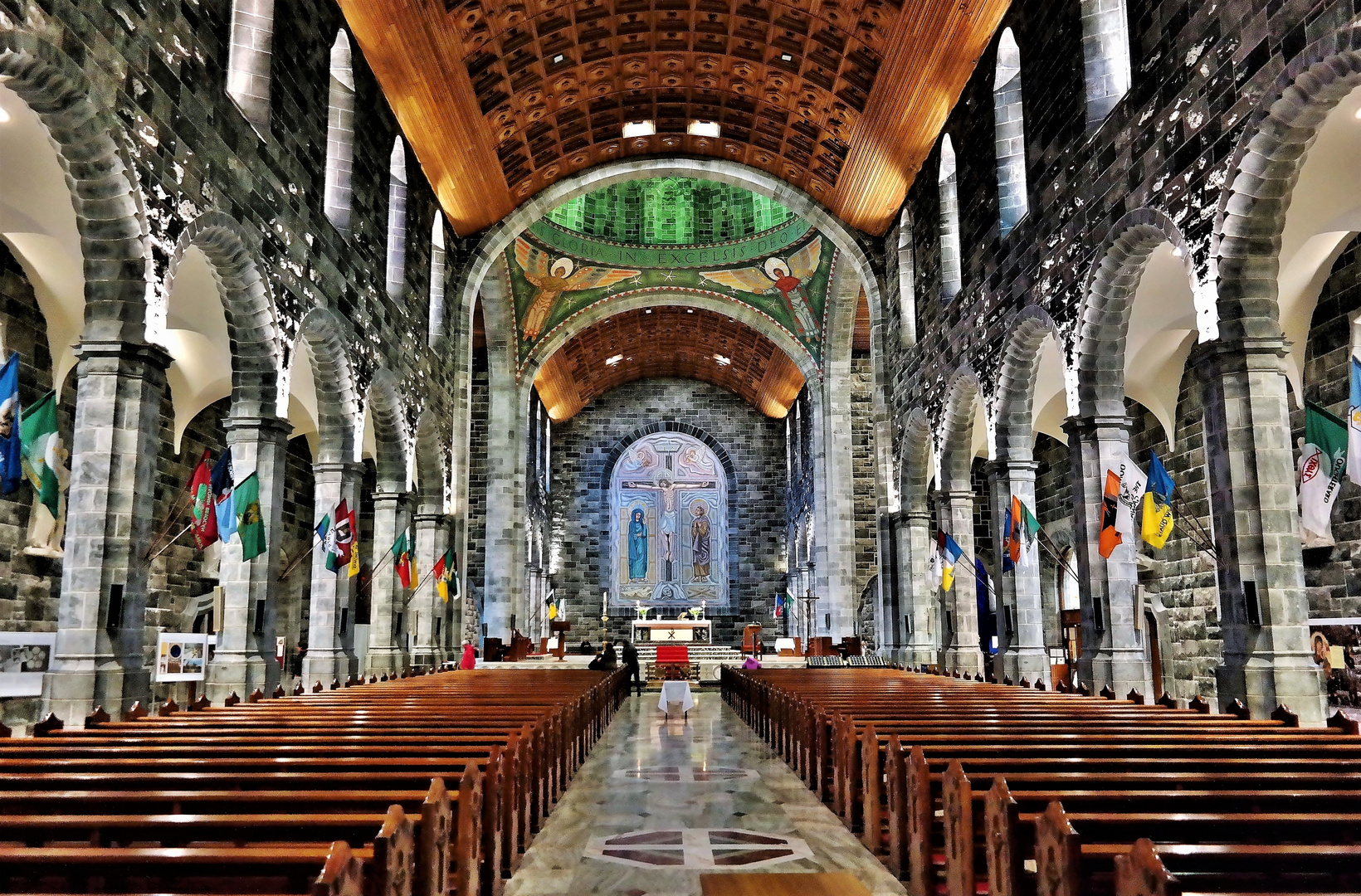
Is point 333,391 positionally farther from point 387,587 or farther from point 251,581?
point 387,587

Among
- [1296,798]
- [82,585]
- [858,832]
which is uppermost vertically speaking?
[82,585]

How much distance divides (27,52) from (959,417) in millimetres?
13443

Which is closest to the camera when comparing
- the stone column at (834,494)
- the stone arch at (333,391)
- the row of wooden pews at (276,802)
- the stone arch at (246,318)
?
the row of wooden pews at (276,802)

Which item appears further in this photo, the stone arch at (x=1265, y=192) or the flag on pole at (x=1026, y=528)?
the flag on pole at (x=1026, y=528)

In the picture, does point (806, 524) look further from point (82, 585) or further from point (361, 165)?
point (82, 585)

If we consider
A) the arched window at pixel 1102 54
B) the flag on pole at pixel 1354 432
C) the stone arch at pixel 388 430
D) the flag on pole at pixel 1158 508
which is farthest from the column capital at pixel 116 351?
the arched window at pixel 1102 54

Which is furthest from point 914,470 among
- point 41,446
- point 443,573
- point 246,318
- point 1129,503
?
point 41,446

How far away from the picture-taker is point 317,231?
1279cm

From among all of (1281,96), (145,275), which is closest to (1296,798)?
(1281,96)

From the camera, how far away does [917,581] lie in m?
18.7

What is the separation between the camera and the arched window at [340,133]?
13.9 metres

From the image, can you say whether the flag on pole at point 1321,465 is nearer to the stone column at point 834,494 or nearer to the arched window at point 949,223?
the arched window at point 949,223

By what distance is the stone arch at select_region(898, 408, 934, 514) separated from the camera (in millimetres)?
18688

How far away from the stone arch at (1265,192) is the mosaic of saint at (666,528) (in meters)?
28.1
